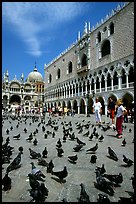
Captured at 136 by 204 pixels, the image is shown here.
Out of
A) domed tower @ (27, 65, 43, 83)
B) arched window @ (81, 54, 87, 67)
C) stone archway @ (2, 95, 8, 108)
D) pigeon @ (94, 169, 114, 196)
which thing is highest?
domed tower @ (27, 65, 43, 83)

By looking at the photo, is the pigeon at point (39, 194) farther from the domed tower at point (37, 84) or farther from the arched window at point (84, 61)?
the domed tower at point (37, 84)

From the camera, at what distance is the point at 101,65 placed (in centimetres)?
2886

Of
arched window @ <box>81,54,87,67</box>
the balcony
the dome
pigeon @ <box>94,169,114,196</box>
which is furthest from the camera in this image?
the dome

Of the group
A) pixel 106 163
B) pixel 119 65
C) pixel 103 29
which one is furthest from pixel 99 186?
pixel 103 29

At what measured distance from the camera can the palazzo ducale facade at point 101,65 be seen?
2352cm

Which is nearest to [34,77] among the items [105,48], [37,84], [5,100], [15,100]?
[37,84]

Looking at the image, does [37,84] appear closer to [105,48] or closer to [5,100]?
[5,100]

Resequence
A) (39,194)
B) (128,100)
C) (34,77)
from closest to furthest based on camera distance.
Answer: (39,194) → (128,100) → (34,77)

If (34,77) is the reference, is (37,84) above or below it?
below

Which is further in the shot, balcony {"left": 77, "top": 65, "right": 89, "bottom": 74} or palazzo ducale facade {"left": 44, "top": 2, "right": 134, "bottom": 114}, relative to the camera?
balcony {"left": 77, "top": 65, "right": 89, "bottom": 74}

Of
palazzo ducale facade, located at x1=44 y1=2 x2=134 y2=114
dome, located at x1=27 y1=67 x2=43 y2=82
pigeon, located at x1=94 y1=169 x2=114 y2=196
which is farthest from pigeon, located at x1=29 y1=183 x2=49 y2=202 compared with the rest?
dome, located at x1=27 y1=67 x2=43 y2=82

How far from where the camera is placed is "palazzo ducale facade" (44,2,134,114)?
77.2 ft

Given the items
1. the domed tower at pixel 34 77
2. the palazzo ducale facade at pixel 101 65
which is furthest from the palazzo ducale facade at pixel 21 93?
the palazzo ducale facade at pixel 101 65

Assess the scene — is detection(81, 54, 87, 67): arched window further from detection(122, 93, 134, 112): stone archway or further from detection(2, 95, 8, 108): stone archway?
detection(2, 95, 8, 108): stone archway
